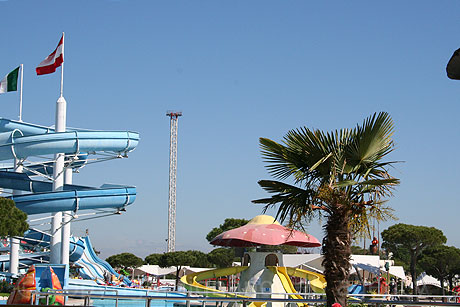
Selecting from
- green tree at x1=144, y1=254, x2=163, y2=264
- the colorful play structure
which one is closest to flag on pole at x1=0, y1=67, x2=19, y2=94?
the colorful play structure

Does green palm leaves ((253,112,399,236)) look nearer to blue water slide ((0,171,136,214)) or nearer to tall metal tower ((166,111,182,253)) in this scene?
blue water slide ((0,171,136,214))

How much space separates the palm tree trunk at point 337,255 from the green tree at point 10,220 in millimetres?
24574

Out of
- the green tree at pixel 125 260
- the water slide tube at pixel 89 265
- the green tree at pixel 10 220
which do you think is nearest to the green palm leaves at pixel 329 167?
the green tree at pixel 10 220

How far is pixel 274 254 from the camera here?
23172 millimetres

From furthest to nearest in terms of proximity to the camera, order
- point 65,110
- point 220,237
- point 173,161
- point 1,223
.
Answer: point 173,161 < point 65,110 < point 1,223 < point 220,237

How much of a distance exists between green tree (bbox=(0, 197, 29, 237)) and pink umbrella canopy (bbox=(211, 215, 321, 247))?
1341 cm

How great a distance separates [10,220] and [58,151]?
6100mm

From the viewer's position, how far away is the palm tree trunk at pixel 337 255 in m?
10.1

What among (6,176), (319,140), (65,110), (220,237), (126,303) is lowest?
(126,303)

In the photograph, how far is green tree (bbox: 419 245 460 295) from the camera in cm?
6875

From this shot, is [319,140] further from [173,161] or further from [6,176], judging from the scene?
[173,161]

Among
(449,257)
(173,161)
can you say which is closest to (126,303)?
(449,257)

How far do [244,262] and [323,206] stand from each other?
14204mm

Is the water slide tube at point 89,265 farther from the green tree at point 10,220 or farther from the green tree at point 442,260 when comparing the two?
the green tree at point 442,260
